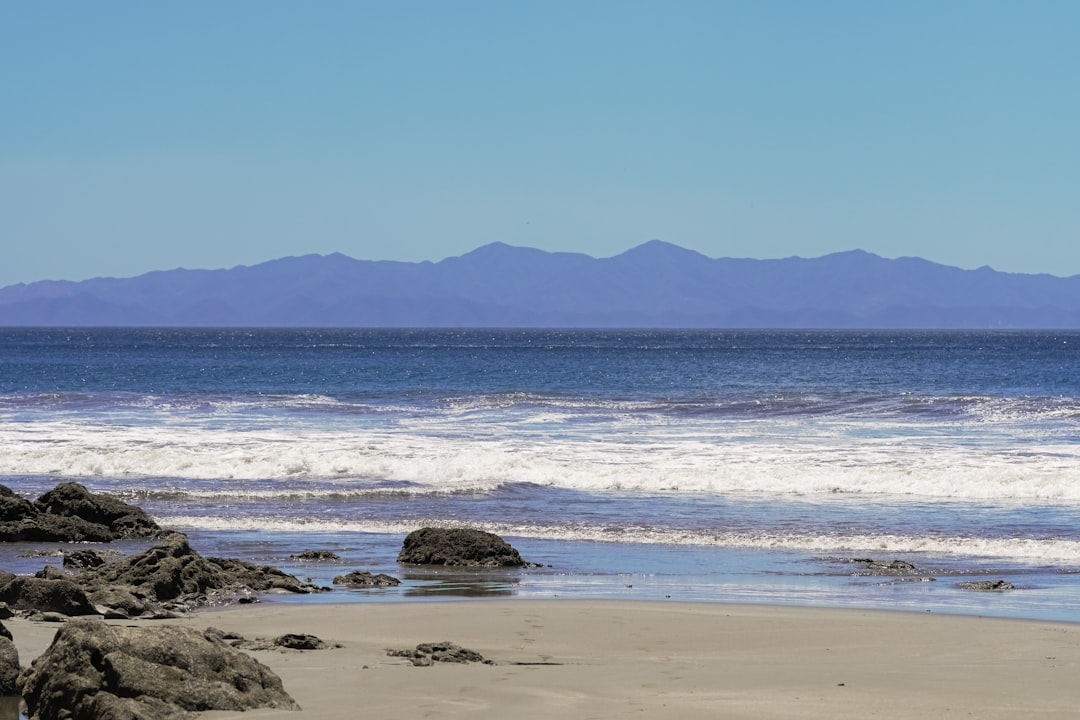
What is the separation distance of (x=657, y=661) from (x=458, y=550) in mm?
5533

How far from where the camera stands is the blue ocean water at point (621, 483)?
1368cm

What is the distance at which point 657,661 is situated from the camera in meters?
9.14

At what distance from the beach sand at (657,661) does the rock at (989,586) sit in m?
1.95

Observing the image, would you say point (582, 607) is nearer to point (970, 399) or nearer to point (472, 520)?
point (472, 520)

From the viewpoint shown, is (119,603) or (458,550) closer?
(119,603)

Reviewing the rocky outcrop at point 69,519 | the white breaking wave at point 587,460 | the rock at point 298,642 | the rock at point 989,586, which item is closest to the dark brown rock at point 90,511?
the rocky outcrop at point 69,519

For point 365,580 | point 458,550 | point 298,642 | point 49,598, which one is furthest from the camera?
point 458,550

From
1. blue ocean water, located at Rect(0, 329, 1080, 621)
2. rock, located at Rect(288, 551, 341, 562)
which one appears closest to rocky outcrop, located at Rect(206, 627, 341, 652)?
blue ocean water, located at Rect(0, 329, 1080, 621)

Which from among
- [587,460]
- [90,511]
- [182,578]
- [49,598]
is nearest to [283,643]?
[49,598]

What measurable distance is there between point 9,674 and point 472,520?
37.2ft

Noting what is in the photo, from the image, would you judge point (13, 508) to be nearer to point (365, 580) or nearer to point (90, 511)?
point (90, 511)

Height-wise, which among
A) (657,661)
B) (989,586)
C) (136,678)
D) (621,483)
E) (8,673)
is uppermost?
(136,678)

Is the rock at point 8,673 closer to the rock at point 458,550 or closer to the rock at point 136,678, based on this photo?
the rock at point 136,678

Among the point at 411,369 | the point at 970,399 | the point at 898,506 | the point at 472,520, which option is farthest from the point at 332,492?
the point at 411,369
